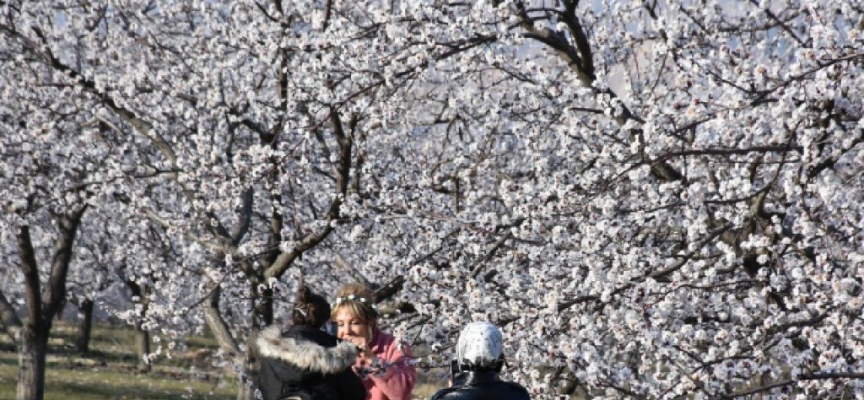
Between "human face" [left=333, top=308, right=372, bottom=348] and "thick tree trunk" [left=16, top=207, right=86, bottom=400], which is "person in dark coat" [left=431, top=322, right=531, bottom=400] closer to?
"human face" [left=333, top=308, right=372, bottom=348]

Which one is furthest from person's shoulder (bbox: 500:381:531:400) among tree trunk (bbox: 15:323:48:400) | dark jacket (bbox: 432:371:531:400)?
tree trunk (bbox: 15:323:48:400)

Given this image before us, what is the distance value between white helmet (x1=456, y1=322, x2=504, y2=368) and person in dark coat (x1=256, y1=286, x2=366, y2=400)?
144 cm

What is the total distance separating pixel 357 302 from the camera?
205 inches

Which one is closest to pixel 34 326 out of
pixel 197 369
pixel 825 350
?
pixel 825 350

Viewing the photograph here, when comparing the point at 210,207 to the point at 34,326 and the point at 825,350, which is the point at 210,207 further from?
the point at 825,350

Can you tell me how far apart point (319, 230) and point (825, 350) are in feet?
15.5

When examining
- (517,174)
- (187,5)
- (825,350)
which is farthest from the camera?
(187,5)

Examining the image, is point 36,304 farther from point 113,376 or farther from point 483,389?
point 113,376

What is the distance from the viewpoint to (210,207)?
921 centimetres

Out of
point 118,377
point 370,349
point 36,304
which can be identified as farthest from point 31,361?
point 118,377

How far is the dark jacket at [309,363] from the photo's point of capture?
16.6 feet

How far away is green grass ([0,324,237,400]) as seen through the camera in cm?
1967

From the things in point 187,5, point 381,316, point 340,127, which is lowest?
point 381,316

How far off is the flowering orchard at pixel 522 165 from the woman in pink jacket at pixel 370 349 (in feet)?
2.77
